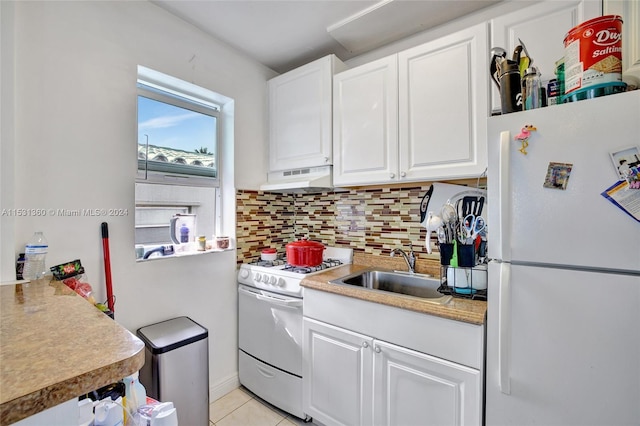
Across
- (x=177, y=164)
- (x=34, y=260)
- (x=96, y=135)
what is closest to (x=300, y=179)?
(x=177, y=164)

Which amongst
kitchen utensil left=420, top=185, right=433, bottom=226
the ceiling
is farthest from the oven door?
the ceiling

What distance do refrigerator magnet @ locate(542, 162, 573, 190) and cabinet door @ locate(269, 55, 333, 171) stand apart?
125 cm

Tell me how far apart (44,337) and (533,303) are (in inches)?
54.3

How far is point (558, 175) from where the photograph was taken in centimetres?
92

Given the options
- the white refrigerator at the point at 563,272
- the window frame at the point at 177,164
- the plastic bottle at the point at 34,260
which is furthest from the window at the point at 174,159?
the white refrigerator at the point at 563,272

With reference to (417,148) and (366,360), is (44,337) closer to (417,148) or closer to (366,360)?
(366,360)

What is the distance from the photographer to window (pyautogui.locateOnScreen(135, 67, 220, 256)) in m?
1.75

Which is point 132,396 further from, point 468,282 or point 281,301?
point 468,282

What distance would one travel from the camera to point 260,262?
2127 millimetres

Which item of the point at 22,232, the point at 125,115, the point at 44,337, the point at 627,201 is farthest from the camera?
the point at 125,115

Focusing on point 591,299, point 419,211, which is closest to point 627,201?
point 591,299

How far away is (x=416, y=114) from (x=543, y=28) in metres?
0.63

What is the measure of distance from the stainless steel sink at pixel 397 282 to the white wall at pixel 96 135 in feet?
3.14

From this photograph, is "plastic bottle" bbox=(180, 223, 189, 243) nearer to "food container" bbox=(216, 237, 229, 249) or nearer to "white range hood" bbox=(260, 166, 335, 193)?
"food container" bbox=(216, 237, 229, 249)
